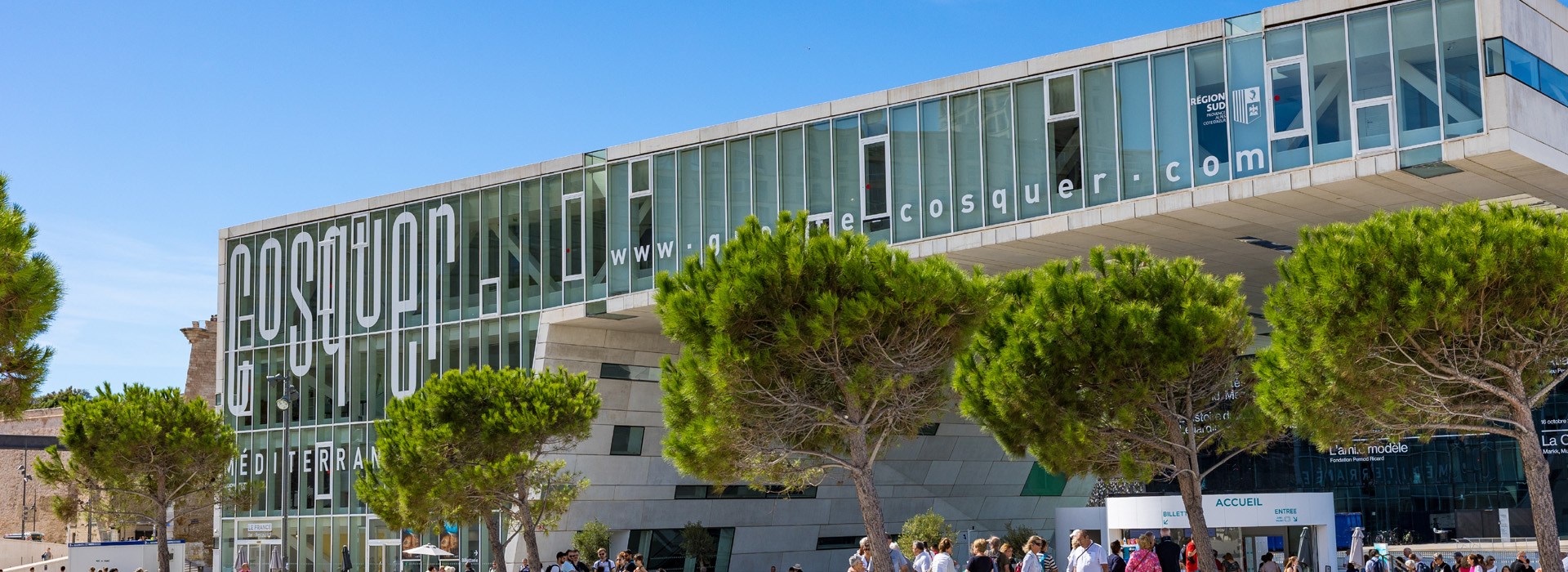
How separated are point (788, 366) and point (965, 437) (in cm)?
2798

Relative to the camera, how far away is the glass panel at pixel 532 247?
137ft

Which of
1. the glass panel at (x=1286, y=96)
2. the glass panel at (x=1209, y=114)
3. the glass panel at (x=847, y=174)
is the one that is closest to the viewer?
the glass panel at (x=1286, y=96)

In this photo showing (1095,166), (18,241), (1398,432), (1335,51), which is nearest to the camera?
(18,241)

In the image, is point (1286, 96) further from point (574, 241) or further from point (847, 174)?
point (574, 241)

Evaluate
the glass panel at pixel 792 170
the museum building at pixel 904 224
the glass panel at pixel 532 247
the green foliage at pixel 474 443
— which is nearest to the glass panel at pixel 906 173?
the museum building at pixel 904 224

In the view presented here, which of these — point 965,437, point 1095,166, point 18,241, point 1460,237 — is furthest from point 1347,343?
point 965,437

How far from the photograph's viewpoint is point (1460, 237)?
1873 cm

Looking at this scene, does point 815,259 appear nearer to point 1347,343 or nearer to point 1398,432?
point 1347,343

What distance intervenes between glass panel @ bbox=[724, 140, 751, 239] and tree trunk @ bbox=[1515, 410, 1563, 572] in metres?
20.2

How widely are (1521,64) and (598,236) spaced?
74.0ft

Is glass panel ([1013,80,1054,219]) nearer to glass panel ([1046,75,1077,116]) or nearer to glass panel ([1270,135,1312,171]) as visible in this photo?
glass panel ([1046,75,1077,116])

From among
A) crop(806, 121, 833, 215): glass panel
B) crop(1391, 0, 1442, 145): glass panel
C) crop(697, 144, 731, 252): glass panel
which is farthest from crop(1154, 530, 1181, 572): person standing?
crop(697, 144, 731, 252): glass panel

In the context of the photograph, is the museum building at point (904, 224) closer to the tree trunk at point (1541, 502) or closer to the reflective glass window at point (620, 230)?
the reflective glass window at point (620, 230)

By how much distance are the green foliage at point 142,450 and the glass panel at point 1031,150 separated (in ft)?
78.1
